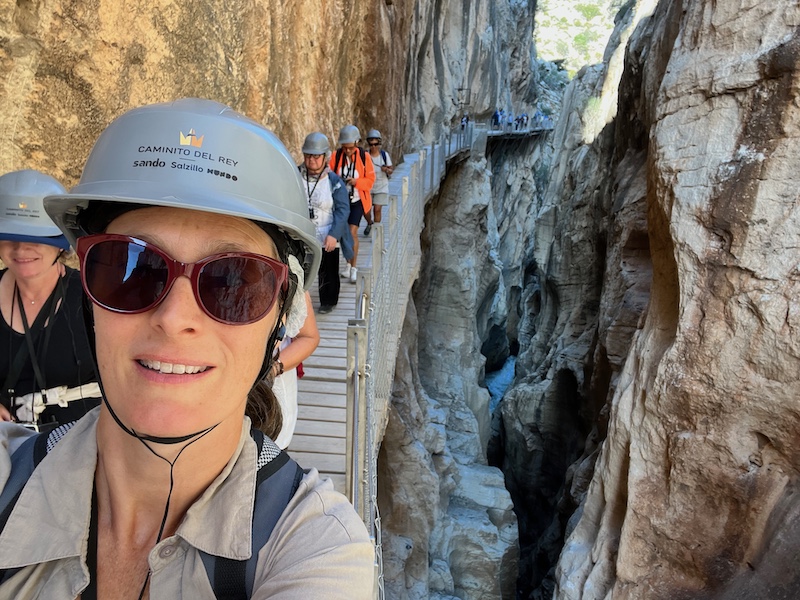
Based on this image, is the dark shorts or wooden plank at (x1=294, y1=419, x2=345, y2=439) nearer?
wooden plank at (x1=294, y1=419, x2=345, y2=439)

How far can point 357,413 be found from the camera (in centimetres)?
261

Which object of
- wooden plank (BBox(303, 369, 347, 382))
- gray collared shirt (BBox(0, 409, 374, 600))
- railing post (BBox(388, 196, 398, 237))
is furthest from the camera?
railing post (BBox(388, 196, 398, 237))

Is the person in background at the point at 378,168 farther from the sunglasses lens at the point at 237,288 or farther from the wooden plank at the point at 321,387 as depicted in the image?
the sunglasses lens at the point at 237,288

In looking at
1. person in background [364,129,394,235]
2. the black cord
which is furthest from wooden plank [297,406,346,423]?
person in background [364,129,394,235]

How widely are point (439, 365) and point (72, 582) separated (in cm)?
1342

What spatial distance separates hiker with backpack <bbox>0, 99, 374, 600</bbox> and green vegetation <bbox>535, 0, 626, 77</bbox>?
4369 centimetres

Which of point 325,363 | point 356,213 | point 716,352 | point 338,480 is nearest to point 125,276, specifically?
point 338,480

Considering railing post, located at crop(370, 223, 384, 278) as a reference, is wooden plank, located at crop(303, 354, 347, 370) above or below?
below

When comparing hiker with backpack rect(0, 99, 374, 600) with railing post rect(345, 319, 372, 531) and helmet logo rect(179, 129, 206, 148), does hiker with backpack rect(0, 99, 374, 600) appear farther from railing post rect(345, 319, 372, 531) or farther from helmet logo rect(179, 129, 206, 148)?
railing post rect(345, 319, 372, 531)

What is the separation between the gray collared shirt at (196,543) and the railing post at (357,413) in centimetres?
153

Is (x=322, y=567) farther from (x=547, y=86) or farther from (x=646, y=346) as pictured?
(x=547, y=86)

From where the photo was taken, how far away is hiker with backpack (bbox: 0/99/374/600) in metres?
0.88

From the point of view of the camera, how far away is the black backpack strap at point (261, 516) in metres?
0.88

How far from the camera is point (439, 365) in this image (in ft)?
46.5
